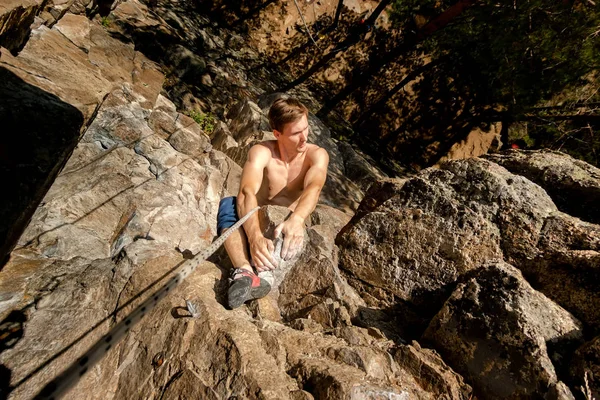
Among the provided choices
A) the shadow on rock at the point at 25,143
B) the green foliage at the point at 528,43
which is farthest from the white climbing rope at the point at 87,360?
the green foliage at the point at 528,43

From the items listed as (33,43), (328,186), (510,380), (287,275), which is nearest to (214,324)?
(287,275)

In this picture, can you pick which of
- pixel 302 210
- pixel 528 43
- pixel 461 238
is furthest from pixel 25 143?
pixel 528 43

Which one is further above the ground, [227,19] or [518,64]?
[518,64]

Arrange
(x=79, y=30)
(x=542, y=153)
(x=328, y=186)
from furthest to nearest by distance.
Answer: (x=328, y=186), (x=79, y=30), (x=542, y=153)

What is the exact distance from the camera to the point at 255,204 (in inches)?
124

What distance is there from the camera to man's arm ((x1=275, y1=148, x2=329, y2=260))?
2.86m

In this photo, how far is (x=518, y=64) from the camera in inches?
262

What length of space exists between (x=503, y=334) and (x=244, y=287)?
1.67m

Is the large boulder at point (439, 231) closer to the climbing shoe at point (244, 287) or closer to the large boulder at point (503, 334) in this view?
the large boulder at point (503, 334)

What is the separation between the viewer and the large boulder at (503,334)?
1.88 m

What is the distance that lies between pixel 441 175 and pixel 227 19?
9.77 meters

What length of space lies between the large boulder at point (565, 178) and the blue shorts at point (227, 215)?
2916 mm

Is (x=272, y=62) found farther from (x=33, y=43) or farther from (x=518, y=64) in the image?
(x=33, y=43)

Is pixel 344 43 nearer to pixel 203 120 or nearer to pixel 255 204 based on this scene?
pixel 203 120
